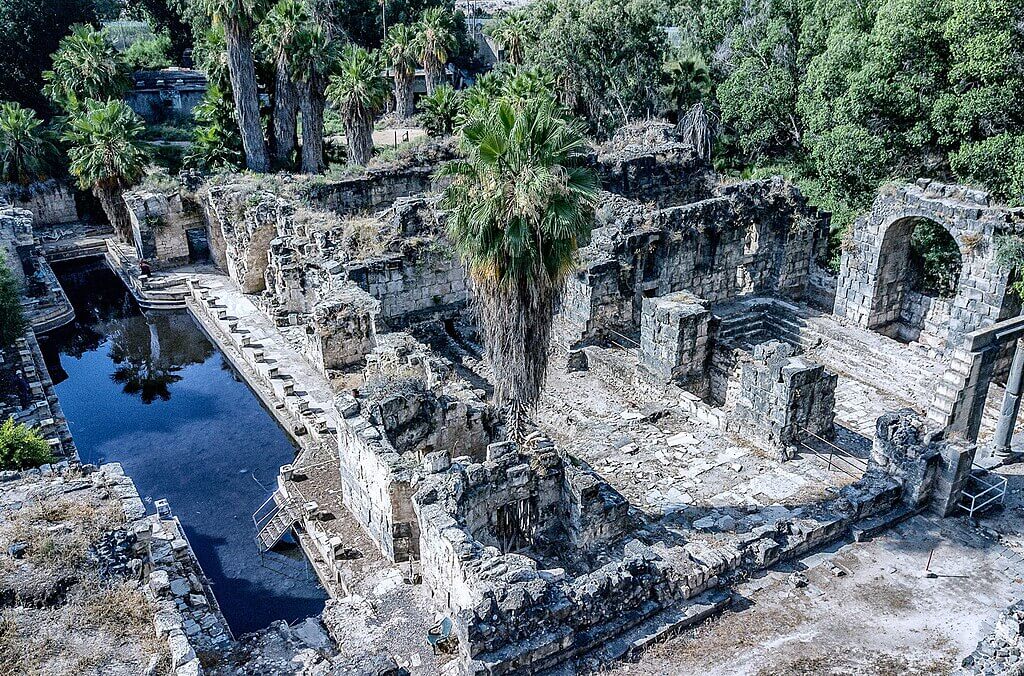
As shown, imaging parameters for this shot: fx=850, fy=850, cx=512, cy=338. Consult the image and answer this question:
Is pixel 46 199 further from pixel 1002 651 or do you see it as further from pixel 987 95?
pixel 1002 651

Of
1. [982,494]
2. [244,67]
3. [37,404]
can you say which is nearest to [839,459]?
Result: [982,494]

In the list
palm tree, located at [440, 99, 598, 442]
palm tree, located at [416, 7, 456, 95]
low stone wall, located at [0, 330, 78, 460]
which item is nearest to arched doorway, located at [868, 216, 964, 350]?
palm tree, located at [440, 99, 598, 442]

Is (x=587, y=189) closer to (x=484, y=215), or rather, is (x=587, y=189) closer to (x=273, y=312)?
(x=484, y=215)

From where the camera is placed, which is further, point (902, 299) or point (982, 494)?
point (902, 299)

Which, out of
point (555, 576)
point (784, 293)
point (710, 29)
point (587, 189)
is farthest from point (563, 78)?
point (555, 576)

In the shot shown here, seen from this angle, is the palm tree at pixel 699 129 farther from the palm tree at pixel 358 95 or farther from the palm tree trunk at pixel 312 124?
the palm tree trunk at pixel 312 124

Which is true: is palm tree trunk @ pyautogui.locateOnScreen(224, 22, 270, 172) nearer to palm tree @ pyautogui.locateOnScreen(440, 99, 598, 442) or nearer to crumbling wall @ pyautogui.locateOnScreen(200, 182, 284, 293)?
Result: crumbling wall @ pyautogui.locateOnScreen(200, 182, 284, 293)

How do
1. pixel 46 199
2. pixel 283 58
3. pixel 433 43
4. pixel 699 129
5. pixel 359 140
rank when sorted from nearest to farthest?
pixel 283 58 → pixel 46 199 → pixel 359 140 → pixel 699 129 → pixel 433 43
